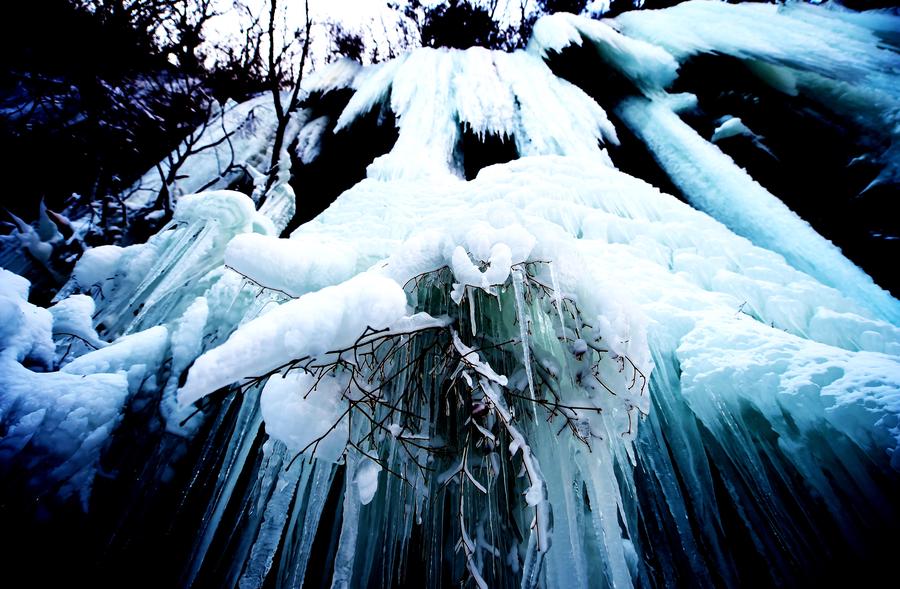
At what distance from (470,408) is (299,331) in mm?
937

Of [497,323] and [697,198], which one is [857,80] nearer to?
[697,198]

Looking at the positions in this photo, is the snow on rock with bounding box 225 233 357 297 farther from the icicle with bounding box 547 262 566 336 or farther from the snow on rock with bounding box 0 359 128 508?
the icicle with bounding box 547 262 566 336

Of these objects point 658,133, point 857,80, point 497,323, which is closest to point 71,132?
point 497,323

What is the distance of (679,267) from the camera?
2.22 metres

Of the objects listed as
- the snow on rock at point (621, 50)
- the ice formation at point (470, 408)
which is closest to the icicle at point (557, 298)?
the ice formation at point (470, 408)

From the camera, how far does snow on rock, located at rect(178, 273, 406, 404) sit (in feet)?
3.30

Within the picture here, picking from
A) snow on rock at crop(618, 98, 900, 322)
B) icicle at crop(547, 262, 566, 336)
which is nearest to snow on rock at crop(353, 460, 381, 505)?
icicle at crop(547, 262, 566, 336)

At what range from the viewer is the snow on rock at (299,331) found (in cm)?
101

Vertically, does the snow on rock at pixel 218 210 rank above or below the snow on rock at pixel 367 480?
above

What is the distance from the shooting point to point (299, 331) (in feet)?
3.71

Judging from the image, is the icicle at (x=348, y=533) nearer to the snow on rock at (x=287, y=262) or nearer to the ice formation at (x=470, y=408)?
the ice formation at (x=470, y=408)

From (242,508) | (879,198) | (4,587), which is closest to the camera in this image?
(4,587)

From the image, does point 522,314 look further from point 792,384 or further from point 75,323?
point 75,323

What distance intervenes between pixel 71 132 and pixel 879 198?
9839 millimetres
